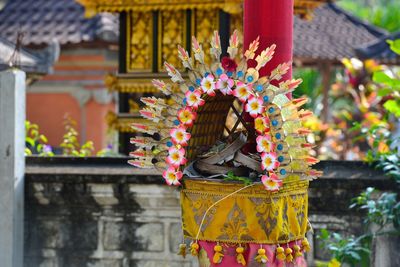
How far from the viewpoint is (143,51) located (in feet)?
33.6

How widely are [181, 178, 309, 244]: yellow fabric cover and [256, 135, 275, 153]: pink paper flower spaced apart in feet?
0.67

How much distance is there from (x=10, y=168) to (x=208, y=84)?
2.29 m

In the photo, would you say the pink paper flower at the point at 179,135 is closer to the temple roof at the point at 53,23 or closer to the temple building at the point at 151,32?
the temple building at the point at 151,32

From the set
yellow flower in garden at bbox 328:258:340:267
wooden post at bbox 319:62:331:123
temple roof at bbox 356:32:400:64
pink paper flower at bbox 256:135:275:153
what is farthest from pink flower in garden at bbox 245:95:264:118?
wooden post at bbox 319:62:331:123

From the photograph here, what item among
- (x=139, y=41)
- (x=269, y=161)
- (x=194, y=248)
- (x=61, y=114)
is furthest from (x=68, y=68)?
(x=269, y=161)

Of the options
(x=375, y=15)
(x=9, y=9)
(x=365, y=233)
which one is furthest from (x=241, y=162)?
(x=375, y=15)

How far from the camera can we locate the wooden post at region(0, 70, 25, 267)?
22.3 feet

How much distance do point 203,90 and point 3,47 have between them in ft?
13.3

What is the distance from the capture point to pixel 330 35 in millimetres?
17828

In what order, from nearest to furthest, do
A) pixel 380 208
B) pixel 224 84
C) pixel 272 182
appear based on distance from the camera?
1. pixel 272 182
2. pixel 224 84
3. pixel 380 208

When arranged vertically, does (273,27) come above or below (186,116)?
above

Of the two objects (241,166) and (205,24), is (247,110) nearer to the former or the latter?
(241,166)

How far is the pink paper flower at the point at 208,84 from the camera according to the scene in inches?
197

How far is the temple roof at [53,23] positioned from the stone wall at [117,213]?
726 centimetres
